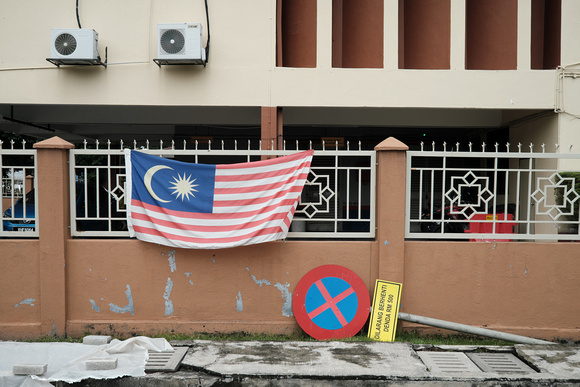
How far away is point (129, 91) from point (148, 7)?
4.98 ft

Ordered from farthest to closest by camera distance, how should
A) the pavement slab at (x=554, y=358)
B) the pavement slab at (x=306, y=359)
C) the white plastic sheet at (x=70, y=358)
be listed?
the pavement slab at (x=554, y=358) → the pavement slab at (x=306, y=359) → the white plastic sheet at (x=70, y=358)

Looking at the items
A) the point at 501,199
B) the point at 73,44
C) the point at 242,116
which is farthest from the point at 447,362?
the point at 242,116

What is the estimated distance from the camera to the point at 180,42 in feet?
25.7

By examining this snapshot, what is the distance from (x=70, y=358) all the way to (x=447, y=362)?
3631 mm

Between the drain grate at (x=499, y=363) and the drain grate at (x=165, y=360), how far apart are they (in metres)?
2.84

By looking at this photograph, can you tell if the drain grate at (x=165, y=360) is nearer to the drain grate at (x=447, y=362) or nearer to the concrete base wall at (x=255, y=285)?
the concrete base wall at (x=255, y=285)

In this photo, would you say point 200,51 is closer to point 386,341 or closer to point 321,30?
point 321,30

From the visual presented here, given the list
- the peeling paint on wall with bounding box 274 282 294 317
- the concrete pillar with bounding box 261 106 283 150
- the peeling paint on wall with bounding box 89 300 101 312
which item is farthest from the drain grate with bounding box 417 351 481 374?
the concrete pillar with bounding box 261 106 283 150

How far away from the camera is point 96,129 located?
12.9 meters

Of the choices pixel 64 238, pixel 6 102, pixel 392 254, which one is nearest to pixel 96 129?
pixel 6 102

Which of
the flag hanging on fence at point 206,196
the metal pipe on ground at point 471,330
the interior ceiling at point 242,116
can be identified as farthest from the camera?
the interior ceiling at point 242,116

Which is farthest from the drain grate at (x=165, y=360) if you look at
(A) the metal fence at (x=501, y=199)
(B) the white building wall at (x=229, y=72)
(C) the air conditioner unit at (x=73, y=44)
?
(C) the air conditioner unit at (x=73, y=44)

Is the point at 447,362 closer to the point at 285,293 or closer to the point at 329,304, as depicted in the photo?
the point at 329,304

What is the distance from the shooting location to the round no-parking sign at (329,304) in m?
5.25
